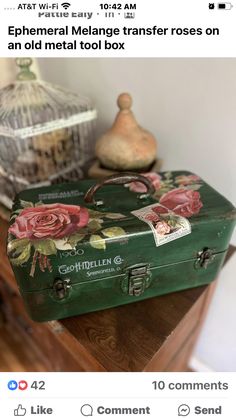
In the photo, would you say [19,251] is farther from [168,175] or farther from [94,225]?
[168,175]

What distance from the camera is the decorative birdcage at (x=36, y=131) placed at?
23.0 inches

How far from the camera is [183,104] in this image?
0.61m

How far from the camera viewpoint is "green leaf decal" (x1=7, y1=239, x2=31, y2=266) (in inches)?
15.4

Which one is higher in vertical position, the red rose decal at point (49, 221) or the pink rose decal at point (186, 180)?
the pink rose decal at point (186, 180)

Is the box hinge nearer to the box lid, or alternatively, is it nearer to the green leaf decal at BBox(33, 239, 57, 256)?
the box lid

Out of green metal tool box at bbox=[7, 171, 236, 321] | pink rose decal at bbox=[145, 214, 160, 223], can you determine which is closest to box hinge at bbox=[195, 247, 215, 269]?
green metal tool box at bbox=[7, 171, 236, 321]

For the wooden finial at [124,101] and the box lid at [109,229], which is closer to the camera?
the box lid at [109,229]

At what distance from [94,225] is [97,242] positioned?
3 cm
